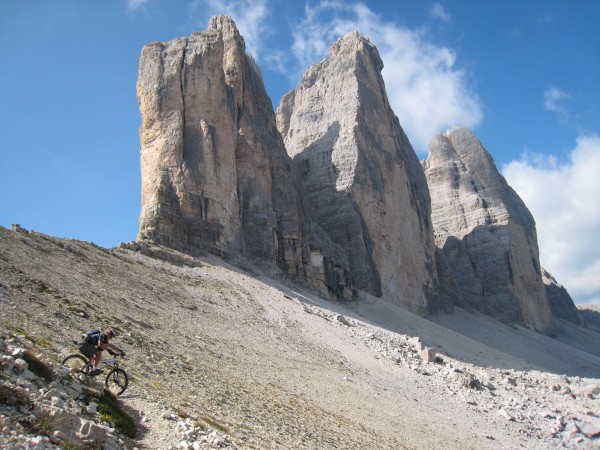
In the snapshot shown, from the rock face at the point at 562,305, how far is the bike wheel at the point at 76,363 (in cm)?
9986

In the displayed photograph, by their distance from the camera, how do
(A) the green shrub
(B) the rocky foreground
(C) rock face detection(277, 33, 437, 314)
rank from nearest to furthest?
(A) the green shrub, (B) the rocky foreground, (C) rock face detection(277, 33, 437, 314)

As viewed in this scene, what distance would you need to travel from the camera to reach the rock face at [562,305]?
102500mm

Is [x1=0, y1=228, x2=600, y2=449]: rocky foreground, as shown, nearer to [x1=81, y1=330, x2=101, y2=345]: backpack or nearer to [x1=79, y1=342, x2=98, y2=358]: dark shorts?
[x1=79, y1=342, x2=98, y2=358]: dark shorts

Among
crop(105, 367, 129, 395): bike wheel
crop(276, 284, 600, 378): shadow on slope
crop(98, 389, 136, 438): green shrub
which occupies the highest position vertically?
crop(276, 284, 600, 378): shadow on slope

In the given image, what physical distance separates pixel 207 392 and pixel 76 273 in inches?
493

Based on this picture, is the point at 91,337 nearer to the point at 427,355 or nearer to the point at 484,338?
the point at 427,355

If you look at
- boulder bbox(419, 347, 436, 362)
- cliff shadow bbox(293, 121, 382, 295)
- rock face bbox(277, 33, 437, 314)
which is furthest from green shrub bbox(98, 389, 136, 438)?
rock face bbox(277, 33, 437, 314)

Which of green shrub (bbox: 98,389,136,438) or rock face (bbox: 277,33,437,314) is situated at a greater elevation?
rock face (bbox: 277,33,437,314)

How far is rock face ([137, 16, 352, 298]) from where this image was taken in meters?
41.6

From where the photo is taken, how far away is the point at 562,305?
104250mm

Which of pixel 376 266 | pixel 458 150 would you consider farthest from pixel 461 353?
pixel 458 150

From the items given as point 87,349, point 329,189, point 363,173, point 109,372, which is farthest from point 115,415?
point 363,173

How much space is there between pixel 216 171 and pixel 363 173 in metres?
23.5

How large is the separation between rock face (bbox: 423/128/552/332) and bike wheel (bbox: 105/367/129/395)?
2680 inches
